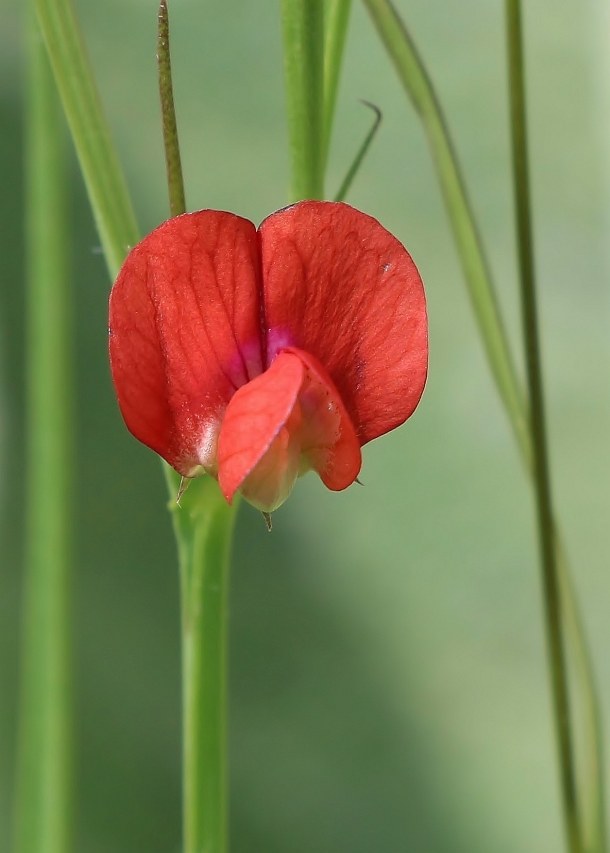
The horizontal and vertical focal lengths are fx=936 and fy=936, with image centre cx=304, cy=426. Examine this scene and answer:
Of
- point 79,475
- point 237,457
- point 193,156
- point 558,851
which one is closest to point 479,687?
point 558,851

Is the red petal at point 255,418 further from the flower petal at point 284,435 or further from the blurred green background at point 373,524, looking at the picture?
the blurred green background at point 373,524

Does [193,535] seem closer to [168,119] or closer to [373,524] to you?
[168,119]

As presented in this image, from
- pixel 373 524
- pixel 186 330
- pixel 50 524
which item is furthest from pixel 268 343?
pixel 373 524

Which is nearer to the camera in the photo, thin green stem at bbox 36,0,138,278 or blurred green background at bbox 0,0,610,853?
thin green stem at bbox 36,0,138,278

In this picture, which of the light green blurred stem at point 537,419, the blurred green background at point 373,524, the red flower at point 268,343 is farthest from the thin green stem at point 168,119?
the blurred green background at point 373,524

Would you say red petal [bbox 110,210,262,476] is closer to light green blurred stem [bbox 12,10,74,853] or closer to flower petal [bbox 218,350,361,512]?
flower petal [bbox 218,350,361,512]

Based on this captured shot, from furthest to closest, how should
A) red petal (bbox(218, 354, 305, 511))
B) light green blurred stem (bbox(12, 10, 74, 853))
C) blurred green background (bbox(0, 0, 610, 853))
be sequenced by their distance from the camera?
blurred green background (bbox(0, 0, 610, 853)) < light green blurred stem (bbox(12, 10, 74, 853)) < red petal (bbox(218, 354, 305, 511))

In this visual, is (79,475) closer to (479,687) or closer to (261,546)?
(261,546)

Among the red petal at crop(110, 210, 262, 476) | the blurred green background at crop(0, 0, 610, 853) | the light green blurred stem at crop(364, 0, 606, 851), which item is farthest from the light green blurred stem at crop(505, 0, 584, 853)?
the blurred green background at crop(0, 0, 610, 853)
